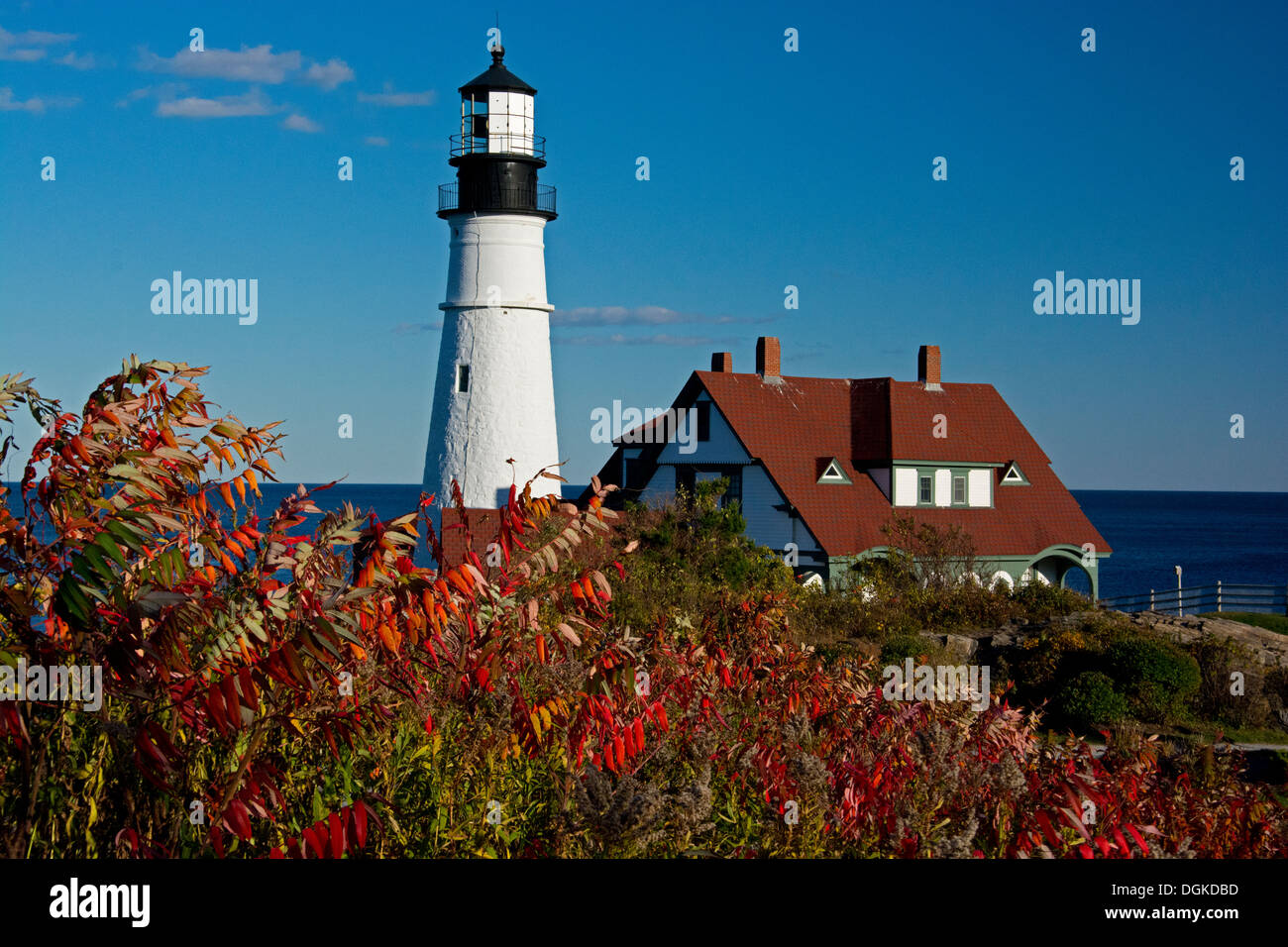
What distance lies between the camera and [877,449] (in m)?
38.9

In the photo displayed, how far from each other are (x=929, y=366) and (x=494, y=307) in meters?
15.4

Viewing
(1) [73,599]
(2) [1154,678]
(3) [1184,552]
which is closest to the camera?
(1) [73,599]

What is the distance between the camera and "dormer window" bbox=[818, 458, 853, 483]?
37.8 m

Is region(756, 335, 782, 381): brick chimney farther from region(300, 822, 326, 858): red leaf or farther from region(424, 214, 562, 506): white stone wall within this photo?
region(300, 822, 326, 858): red leaf

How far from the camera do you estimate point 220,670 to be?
4496 millimetres

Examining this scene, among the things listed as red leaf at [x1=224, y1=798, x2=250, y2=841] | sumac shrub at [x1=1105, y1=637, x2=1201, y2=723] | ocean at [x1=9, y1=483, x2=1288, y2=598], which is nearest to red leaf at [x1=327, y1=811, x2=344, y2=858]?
red leaf at [x1=224, y1=798, x2=250, y2=841]

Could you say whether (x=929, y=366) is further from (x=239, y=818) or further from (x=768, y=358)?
(x=239, y=818)

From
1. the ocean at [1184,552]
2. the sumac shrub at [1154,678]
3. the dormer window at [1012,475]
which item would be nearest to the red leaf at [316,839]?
the sumac shrub at [1154,678]

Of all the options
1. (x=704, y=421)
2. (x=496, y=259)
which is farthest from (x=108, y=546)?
(x=704, y=421)

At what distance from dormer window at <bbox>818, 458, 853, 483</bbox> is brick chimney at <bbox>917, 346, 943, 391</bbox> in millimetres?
6119
